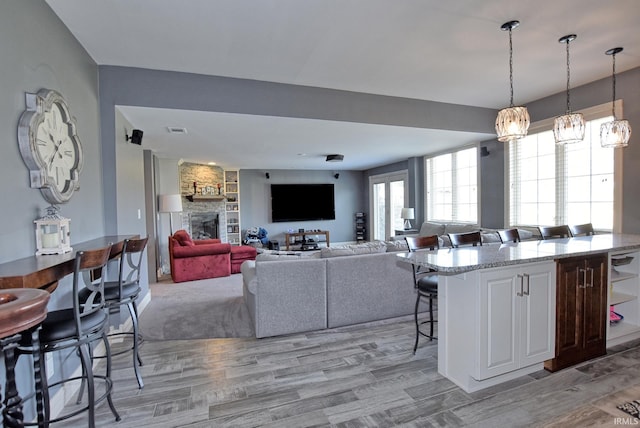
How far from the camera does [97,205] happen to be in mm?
3082

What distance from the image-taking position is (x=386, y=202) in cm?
898

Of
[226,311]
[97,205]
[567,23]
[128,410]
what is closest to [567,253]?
[567,23]

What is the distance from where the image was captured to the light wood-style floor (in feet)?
6.35

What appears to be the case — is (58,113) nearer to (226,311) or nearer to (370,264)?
(226,311)

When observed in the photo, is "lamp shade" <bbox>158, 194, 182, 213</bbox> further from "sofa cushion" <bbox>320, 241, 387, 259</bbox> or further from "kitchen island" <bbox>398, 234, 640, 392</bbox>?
"kitchen island" <bbox>398, 234, 640, 392</bbox>

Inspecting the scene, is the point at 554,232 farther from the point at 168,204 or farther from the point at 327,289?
the point at 168,204

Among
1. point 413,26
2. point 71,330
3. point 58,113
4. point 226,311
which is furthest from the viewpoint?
point 226,311

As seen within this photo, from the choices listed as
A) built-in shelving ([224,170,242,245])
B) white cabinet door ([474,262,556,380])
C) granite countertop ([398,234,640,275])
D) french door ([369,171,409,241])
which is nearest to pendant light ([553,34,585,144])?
granite countertop ([398,234,640,275])

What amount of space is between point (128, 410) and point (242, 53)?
3072mm

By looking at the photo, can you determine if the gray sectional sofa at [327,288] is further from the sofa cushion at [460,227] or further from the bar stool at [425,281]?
the sofa cushion at [460,227]

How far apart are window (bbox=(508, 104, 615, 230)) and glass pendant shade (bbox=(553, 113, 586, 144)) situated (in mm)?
1751

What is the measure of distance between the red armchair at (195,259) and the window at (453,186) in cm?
458

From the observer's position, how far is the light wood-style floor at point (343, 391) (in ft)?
6.35

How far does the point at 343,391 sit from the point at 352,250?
5.10 ft
